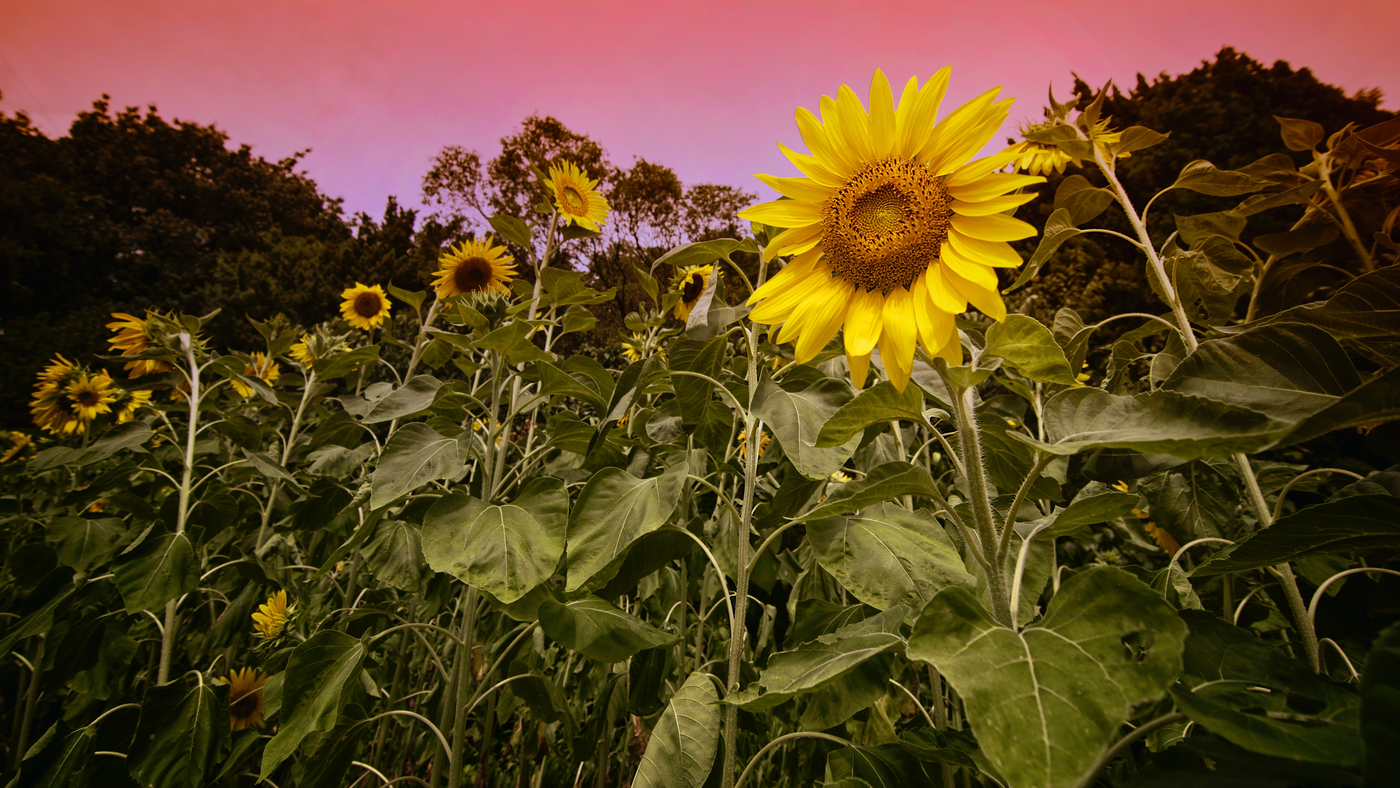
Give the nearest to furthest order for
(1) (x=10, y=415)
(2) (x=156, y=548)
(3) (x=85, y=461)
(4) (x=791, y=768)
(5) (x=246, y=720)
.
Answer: (2) (x=156, y=548) < (3) (x=85, y=461) < (4) (x=791, y=768) < (5) (x=246, y=720) < (1) (x=10, y=415)

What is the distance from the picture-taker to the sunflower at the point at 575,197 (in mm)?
1616

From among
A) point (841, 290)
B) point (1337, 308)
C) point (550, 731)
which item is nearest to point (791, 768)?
point (550, 731)

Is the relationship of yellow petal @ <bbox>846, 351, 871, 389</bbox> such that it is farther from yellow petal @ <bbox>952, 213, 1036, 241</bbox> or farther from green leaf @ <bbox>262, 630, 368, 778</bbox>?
green leaf @ <bbox>262, 630, 368, 778</bbox>

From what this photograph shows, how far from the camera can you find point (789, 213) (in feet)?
2.48

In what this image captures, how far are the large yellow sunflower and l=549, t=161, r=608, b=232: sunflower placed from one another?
3.02ft

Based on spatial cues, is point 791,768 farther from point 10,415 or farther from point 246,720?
point 10,415

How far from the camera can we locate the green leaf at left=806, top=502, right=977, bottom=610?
697 mm

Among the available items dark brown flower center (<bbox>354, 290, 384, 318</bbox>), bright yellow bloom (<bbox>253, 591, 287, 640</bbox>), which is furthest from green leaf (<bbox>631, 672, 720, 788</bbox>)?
dark brown flower center (<bbox>354, 290, 384, 318</bbox>)

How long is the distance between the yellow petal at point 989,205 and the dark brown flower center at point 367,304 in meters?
3.06

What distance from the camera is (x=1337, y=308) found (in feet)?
2.02

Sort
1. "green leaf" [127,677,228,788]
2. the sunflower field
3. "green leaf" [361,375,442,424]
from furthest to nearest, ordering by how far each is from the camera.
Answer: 1. "green leaf" [127,677,228,788]
2. "green leaf" [361,375,442,424]
3. the sunflower field

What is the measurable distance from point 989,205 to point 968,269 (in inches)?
3.5

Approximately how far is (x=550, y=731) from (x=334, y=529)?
0.93m

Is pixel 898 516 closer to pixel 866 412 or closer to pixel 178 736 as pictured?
pixel 866 412
